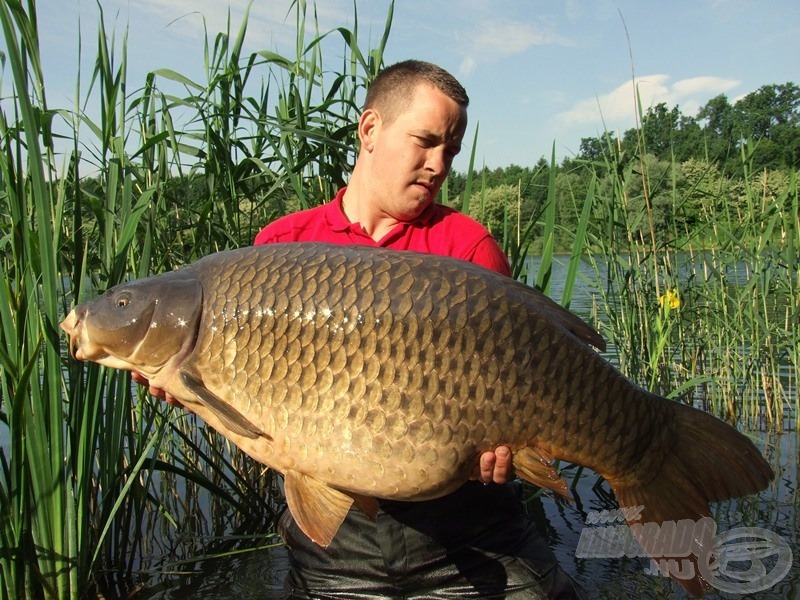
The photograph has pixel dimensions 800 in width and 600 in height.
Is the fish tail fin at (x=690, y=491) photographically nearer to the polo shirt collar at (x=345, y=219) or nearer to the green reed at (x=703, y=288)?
the polo shirt collar at (x=345, y=219)

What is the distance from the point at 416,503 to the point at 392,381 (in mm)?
430

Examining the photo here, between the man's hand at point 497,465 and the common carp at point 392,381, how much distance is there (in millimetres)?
17

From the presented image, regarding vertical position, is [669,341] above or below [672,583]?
above

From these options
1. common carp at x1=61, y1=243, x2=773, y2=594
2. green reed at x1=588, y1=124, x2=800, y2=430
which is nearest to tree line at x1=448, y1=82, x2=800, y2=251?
green reed at x1=588, y1=124, x2=800, y2=430

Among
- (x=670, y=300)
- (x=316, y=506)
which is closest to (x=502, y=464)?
(x=316, y=506)

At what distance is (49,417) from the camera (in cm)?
189

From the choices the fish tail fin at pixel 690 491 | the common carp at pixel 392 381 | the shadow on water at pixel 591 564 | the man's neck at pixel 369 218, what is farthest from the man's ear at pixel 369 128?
the shadow on water at pixel 591 564

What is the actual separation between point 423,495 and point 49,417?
103cm

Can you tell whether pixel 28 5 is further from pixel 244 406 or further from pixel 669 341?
pixel 669 341

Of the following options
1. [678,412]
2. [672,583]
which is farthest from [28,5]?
[672,583]

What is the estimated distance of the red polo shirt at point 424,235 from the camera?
1.91 meters

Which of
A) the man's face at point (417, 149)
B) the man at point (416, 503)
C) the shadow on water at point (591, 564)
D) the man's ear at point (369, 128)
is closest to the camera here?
the man at point (416, 503)

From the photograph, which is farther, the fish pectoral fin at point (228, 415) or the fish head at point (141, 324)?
the fish head at point (141, 324)

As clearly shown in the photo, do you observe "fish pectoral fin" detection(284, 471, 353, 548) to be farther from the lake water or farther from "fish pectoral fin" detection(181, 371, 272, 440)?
the lake water
